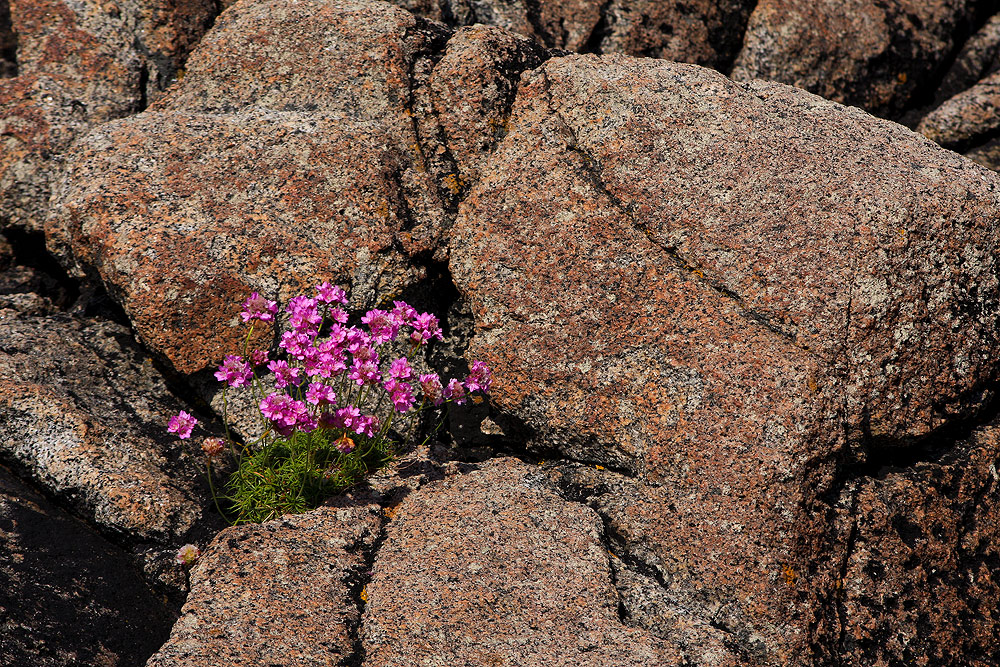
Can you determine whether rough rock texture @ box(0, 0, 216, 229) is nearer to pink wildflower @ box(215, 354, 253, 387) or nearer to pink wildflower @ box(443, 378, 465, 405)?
pink wildflower @ box(215, 354, 253, 387)

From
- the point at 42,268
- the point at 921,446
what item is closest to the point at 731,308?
the point at 921,446

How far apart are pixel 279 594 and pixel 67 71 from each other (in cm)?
499

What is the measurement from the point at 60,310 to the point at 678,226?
4.84m

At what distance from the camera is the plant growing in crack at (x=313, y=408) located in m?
5.01

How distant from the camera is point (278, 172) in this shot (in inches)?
234

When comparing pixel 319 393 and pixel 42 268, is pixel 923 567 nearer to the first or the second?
pixel 319 393

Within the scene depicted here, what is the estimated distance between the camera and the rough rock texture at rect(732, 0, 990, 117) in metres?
7.97

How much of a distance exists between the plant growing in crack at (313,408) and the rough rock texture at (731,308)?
2.10 ft

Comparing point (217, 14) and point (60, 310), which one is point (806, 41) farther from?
point (60, 310)

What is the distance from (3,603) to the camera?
4289 millimetres

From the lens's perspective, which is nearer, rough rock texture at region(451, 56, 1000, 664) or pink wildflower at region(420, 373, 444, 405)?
rough rock texture at region(451, 56, 1000, 664)

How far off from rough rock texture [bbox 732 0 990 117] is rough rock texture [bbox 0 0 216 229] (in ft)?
17.6

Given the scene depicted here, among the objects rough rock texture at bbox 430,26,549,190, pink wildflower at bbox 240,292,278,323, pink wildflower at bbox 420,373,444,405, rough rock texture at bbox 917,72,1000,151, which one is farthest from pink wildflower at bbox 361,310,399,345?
rough rock texture at bbox 917,72,1000,151

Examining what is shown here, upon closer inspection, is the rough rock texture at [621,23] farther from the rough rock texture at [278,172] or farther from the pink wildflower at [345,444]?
the pink wildflower at [345,444]
